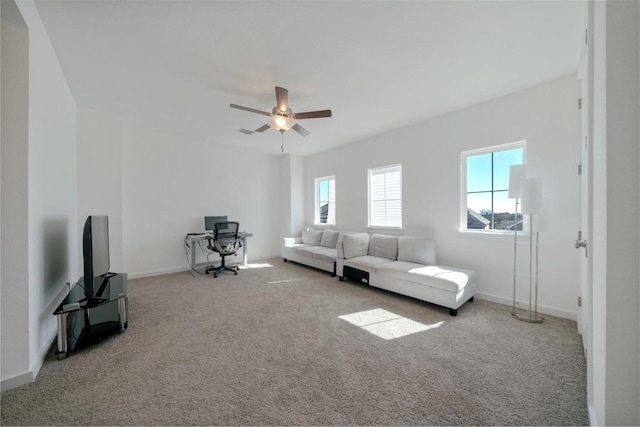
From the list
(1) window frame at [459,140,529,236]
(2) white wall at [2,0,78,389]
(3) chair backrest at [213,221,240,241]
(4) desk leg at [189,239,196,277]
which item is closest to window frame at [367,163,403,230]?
(1) window frame at [459,140,529,236]

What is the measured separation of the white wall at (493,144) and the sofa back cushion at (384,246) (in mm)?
406

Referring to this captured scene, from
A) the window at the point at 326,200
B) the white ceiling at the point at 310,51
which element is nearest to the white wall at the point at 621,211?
the white ceiling at the point at 310,51

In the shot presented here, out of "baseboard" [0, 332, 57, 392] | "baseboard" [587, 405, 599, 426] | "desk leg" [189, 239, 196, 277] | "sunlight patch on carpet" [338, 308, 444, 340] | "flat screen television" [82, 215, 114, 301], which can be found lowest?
"sunlight patch on carpet" [338, 308, 444, 340]

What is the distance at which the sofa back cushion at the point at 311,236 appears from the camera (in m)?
5.81

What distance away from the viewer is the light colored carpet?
1482mm

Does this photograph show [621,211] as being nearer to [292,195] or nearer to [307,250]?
[307,250]

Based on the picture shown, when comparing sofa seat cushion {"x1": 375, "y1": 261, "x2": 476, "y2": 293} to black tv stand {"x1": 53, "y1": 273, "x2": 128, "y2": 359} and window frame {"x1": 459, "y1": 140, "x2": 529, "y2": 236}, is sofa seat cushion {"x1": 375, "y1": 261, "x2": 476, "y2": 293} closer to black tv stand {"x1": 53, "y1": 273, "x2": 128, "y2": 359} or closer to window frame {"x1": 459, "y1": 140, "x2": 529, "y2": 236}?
window frame {"x1": 459, "y1": 140, "x2": 529, "y2": 236}

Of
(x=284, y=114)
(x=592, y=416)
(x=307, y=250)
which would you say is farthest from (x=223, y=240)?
(x=592, y=416)

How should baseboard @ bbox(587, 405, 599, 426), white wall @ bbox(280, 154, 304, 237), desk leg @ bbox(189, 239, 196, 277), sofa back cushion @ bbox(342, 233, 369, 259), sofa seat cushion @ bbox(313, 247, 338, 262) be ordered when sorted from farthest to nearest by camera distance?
1. white wall @ bbox(280, 154, 304, 237)
2. desk leg @ bbox(189, 239, 196, 277)
3. sofa seat cushion @ bbox(313, 247, 338, 262)
4. sofa back cushion @ bbox(342, 233, 369, 259)
5. baseboard @ bbox(587, 405, 599, 426)

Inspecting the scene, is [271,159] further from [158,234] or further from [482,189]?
[482,189]

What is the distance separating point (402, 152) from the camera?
4.47m

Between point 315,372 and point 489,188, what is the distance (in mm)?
3326

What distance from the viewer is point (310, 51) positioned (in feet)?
7.63

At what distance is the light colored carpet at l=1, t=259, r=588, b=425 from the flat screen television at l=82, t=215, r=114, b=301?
0.52 meters
